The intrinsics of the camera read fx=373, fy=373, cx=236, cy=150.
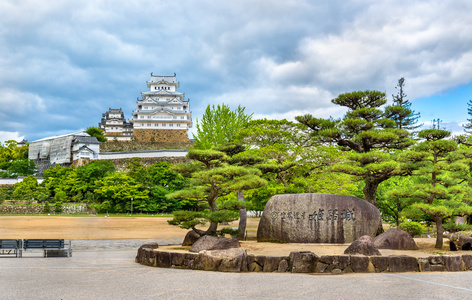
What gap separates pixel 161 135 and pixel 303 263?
156 ft

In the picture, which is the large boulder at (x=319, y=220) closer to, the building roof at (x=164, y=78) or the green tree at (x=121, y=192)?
the green tree at (x=121, y=192)

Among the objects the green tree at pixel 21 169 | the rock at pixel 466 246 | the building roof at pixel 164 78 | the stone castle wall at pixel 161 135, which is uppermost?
the building roof at pixel 164 78

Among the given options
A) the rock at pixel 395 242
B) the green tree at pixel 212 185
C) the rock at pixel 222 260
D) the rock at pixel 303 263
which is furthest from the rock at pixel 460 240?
the rock at pixel 222 260

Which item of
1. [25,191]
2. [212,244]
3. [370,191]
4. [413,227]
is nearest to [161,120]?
[25,191]

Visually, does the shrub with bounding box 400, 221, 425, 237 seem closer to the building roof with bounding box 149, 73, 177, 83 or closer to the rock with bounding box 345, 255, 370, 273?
the rock with bounding box 345, 255, 370, 273

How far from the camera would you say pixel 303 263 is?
317 inches

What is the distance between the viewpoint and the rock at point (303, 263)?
8054mm

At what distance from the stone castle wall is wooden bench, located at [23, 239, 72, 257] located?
42593mm

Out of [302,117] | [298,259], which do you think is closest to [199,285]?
[298,259]

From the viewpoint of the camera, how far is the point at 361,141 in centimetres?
1524

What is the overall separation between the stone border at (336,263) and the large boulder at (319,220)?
4103 mm

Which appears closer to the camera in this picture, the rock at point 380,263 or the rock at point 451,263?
the rock at point 380,263

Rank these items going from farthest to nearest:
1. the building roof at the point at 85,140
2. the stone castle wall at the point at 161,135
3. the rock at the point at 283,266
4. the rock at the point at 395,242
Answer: the stone castle wall at the point at 161,135 < the building roof at the point at 85,140 < the rock at the point at 395,242 < the rock at the point at 283,266

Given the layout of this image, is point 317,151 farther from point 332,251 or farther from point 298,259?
point 298,259
